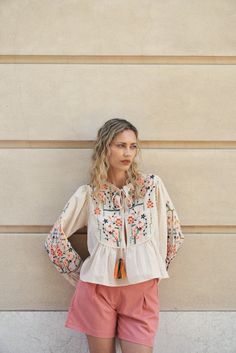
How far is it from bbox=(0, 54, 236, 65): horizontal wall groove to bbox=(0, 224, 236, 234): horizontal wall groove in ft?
4.40

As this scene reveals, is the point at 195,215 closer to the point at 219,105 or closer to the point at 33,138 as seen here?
the point at 219,105

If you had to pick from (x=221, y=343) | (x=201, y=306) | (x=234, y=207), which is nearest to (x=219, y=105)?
(x=234, y=207)

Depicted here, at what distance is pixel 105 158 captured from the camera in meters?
3.23

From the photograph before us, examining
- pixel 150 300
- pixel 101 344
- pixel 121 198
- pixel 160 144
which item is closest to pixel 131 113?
pixel 160 144

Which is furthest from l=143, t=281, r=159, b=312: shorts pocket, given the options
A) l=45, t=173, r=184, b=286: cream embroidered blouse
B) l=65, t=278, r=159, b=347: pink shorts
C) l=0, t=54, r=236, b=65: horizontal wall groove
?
l=0, t=54, r=236, b=65: horizontal wall groove

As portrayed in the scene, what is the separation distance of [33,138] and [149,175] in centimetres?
102

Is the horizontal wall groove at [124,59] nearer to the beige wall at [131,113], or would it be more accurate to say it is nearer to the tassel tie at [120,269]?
the beige wall at [131,113]

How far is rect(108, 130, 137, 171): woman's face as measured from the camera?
10.3 ft

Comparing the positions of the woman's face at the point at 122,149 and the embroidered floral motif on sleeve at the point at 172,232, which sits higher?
the woman's face at the point at 122,149

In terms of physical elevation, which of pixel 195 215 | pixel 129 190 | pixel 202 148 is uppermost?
pixel 202 148

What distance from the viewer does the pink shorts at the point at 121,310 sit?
308 cm

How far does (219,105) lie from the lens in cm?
361

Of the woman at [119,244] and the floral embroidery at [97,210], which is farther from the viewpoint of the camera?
the floral embroidery at [97,210]

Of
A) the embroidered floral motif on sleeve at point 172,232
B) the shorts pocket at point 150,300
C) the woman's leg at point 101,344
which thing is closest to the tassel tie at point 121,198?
the embroidered floral motif on sleeve at point 172,232
